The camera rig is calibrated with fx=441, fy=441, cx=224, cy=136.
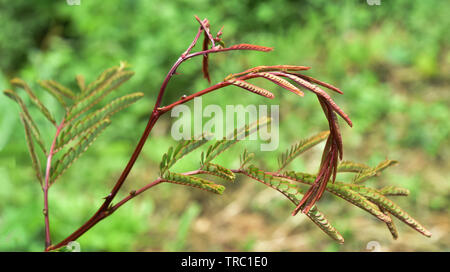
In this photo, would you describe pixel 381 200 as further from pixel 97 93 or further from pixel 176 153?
pixel 97 93

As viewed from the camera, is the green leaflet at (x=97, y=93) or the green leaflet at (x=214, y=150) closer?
the green leaflet at (x=214, y=150)

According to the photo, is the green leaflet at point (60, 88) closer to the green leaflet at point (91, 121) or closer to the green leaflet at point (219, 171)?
the green leaflet at point (91, 121)

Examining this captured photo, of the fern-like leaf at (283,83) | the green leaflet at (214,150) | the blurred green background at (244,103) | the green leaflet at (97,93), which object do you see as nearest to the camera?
the fern-like leaf at (283,83)

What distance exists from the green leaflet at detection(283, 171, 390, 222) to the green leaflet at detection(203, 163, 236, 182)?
83mm

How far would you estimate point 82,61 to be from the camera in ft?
10.8

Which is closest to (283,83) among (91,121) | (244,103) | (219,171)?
(219,171)

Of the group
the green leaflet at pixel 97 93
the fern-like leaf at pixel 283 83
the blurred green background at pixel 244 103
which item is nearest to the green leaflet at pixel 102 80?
the green leaflet at pixel 97 93

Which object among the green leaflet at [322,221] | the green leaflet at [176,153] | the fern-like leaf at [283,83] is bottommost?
the green leaflet at [322,221]

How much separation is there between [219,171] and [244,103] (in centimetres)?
216

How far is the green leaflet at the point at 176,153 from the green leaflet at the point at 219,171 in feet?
0.12

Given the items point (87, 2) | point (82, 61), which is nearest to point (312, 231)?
point (82, 61)

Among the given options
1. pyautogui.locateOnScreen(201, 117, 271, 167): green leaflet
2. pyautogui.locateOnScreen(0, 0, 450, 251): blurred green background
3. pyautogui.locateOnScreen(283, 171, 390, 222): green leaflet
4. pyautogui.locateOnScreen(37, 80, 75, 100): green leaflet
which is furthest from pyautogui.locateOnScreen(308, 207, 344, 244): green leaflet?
pyautogui.locateOnScreen(0, 0, 450, 251): blurred green background

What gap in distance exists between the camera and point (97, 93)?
70cm

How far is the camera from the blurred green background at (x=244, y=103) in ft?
6.53
